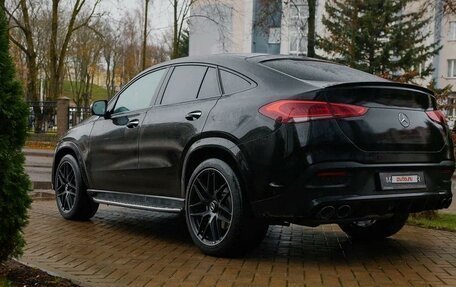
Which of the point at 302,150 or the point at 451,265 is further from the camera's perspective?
the point at 451,265

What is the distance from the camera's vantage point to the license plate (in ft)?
15.0

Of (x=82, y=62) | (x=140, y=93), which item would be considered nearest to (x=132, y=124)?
(x=140, y=93)

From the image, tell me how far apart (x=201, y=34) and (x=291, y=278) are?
54.6 meters

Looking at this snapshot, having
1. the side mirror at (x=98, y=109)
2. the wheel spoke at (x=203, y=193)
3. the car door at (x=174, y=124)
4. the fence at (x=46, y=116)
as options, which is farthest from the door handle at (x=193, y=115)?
the fence at (x=46, y=116)

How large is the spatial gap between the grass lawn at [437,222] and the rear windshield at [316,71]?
2.56 meters

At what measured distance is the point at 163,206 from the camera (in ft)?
18.2

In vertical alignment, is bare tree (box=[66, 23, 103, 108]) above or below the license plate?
above

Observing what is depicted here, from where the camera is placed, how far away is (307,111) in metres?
4.46

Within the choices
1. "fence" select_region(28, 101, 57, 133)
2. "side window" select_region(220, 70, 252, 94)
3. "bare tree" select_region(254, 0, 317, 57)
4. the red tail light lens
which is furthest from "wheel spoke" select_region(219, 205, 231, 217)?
"bare tree" select_region(254, 0, 317, 57)

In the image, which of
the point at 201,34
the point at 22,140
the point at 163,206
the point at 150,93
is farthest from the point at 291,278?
the point at 201,34

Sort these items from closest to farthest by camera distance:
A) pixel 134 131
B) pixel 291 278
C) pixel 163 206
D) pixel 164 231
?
pixel 291 278, pixel 163 206, pixel 134 131, pixel 164 231

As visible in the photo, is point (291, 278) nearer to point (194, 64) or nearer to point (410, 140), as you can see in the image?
point (410, 140)

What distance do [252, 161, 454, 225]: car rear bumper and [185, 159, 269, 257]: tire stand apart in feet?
0.65

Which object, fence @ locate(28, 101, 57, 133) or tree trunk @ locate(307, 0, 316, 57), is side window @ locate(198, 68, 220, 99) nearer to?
fence @ locate(28, 101, 57, 133)
